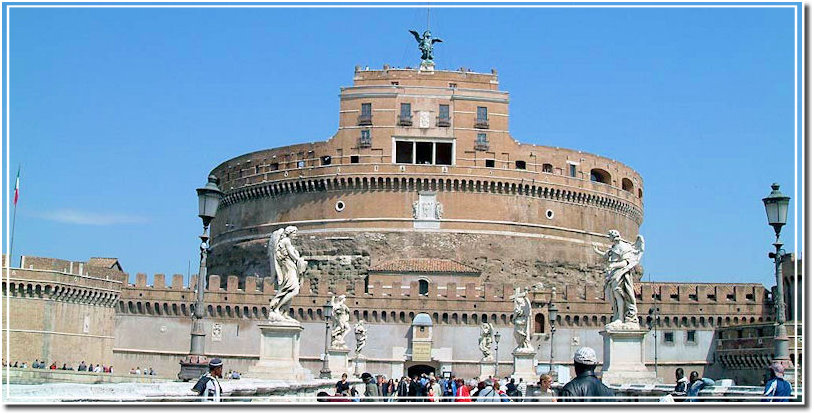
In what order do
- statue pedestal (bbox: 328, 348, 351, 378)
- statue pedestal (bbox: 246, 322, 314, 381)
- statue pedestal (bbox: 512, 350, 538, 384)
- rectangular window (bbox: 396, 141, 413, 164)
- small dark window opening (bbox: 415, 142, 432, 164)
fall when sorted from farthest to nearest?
1. small dark window opening (bbox: 415, 142, 432, 164)
2. rectangular window (bbox: 396, 141, 413, 164)
3. statue pedestal (bbox: 328, 348, 351, 378)
4. statue pedestal (bbox: 512, 350, 538, 384)
5. statue pedestal (bbox: 246, 322, 314, 381)

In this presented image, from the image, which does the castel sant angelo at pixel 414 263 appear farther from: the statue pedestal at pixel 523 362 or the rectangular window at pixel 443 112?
the statue pedestal at pixel 523 362

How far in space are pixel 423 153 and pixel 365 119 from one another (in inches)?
158

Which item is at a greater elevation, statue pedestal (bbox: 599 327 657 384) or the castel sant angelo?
the castel sant angelo

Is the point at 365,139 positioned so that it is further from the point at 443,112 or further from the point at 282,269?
the point at 282,269

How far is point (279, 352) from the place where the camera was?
47.5 ft

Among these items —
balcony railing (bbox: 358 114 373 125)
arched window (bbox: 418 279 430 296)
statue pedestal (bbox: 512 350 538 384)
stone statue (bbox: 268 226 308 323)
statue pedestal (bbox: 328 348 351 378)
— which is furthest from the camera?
balcony railing (bbox: 358 114 373 125)

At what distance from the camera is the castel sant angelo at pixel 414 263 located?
5116cm

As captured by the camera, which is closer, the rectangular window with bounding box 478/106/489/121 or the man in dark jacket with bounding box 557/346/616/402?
the man in dark jacket with bounding box 557/346/616/402

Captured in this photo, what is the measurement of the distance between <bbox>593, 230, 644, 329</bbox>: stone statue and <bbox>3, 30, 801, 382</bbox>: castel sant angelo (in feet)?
Answer: 118

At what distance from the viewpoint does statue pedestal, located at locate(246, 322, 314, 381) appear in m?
14.3

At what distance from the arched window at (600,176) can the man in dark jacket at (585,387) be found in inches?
2264

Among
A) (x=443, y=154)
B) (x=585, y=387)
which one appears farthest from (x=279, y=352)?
(x=443, y=154)

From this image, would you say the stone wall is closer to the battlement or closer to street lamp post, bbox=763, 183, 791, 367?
the battlement

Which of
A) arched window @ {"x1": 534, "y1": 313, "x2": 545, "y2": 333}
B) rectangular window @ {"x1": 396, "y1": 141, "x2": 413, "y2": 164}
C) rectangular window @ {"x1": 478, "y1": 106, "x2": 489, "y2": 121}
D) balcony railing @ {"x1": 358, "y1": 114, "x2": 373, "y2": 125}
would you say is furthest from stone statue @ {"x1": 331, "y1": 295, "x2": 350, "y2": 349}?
rectangular window @ {"x1": 478, "y1": 106, "x2": 489, "y2": 121}
